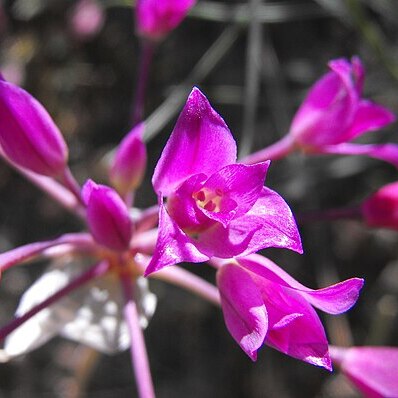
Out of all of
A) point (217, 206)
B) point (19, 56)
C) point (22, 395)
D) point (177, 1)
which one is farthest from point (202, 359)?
point (217, 206)

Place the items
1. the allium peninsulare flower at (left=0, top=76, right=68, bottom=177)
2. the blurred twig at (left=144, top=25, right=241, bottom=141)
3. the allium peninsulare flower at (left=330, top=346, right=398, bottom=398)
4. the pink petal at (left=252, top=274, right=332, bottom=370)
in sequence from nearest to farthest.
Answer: the pink petal at (left=252, top=274, right=332, bottom=370) < the allium peninsulare flower at (left=0, top=76, right=68, bottom=177) < the allium peninsulare flower at (left=330, top=346, right=398, bottom=398) < the blurred twig at (left=144, top=25, right=241, bottom=141)

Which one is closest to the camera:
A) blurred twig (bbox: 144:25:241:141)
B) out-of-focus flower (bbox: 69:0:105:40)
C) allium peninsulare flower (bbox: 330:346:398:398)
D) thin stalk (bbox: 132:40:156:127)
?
allium peninsulare flower (bbox: 330:346:398:398)

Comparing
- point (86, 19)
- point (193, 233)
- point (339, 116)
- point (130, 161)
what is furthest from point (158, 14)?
point (86, 19)

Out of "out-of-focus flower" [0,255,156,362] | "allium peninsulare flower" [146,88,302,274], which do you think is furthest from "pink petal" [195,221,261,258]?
"out-of-focus flower" [0,255,156,362]

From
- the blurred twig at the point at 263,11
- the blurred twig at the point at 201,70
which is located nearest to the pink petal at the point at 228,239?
the blurred twig at the point at 201,70

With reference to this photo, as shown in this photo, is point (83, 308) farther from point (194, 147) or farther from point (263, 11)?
point (263, 11)

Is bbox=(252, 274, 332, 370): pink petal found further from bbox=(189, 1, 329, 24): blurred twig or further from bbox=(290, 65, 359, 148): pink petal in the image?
bbox=(189, 1, 329, 24): blurred twig
